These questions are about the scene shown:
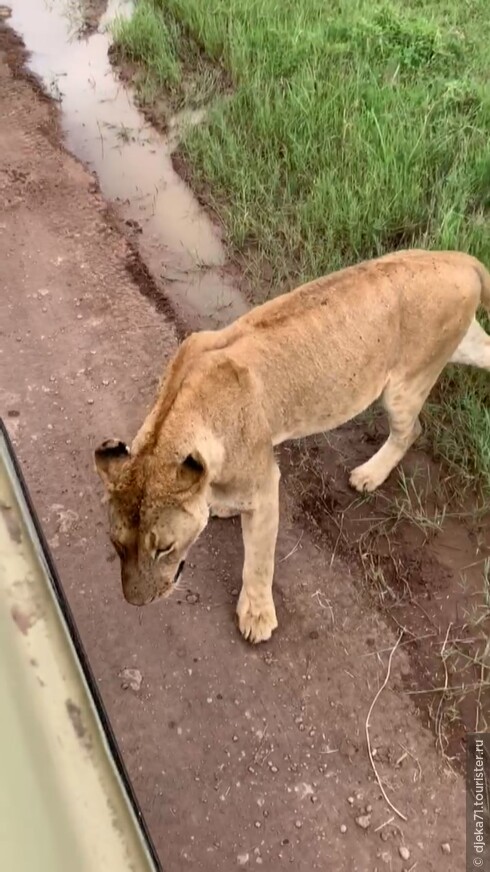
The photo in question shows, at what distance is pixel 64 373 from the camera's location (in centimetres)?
459

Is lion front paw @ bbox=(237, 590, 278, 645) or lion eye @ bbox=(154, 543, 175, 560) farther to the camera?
lion front paw @ bbox=(237, 590, 278, 645)

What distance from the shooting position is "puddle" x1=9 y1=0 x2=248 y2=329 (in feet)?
16.8

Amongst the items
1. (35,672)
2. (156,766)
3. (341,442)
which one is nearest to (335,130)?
(341,442)

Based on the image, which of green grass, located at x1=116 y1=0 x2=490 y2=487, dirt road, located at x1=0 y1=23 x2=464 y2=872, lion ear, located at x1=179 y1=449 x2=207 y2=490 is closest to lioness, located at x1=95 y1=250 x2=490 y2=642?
lion ear, located at x1=179 y1=449 x2=207 y2=490

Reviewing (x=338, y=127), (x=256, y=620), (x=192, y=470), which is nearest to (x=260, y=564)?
(x=256, y=620)

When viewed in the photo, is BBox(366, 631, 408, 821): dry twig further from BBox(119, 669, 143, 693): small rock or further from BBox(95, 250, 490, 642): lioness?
BBox(119, 669, 143, 693): small rock

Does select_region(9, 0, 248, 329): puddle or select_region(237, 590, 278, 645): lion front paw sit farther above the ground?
select_region(9, 0, 248, 329): puddle

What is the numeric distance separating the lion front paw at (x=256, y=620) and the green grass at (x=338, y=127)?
1269 millimetres

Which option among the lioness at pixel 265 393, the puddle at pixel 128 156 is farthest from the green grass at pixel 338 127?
the lioness at pixel 265 393

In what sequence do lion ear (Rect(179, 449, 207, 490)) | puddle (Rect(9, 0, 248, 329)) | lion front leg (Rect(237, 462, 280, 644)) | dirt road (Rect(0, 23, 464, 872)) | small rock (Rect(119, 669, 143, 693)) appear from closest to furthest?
lion ear (Rect(179, 449, 207, 490)), dirt road (Rect(0, 23, 464, 872)), lion front leg (Rect(237, 462, 280, 644)), small rock (Rect(119, 669, 143, 693)), puddle (Rect(9, 0, 248, 329))

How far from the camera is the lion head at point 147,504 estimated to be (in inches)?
98.9

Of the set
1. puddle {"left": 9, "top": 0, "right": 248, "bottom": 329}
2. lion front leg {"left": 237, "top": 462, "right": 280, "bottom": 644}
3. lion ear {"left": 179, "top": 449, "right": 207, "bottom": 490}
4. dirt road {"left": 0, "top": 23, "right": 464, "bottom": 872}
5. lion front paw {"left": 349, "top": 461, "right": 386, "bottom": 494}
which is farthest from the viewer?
puddle {"left": 9, "top": 0, "right": 248, "bottom": 329}

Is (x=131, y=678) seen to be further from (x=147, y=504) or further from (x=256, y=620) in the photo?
(x=147, y=504)

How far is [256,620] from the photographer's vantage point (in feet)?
11.6
